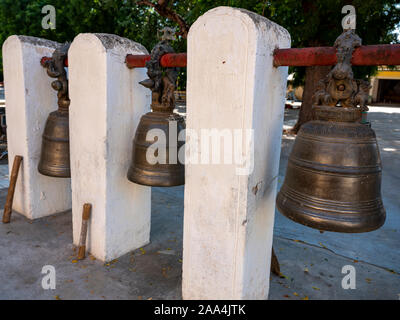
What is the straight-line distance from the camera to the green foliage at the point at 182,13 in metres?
10.1

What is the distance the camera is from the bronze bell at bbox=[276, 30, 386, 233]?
84.7 inches

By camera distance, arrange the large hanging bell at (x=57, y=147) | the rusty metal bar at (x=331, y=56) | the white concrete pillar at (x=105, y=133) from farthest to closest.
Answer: the large hanging bell at (x=57, y=147) < the white concrete pillar at (x=105, y=133) < the rusty metal bar at (x=331, y=56)

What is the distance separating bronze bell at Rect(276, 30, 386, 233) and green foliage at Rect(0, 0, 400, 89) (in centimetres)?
805

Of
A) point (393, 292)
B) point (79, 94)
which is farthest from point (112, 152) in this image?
point (393, 292)

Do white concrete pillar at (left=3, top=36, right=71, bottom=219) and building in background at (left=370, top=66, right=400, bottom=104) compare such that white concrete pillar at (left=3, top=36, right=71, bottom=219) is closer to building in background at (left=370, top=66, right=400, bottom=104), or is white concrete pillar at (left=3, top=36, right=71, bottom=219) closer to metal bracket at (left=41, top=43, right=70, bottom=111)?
metal bracket at (left=41, top=43, right=70, bottom=111)

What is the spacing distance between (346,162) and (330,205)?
11.5 inches

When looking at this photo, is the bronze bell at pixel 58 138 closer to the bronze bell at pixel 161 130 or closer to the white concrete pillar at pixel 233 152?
the bronze bell at pixel 161 130

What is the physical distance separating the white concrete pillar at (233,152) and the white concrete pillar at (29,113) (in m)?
2.85

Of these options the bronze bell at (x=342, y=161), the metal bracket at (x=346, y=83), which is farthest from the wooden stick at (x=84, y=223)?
the metal bracket at (x=346, y=83)

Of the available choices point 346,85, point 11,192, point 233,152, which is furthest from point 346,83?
point 11,192

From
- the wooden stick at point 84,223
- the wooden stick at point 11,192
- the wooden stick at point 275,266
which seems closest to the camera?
the wooden stick at point 275,266

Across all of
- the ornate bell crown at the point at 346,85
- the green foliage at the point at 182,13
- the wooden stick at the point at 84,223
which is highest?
the green foliage at the point at 182,13

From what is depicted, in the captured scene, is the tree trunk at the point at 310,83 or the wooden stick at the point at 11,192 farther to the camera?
the tree trunk at the point at 310,83
